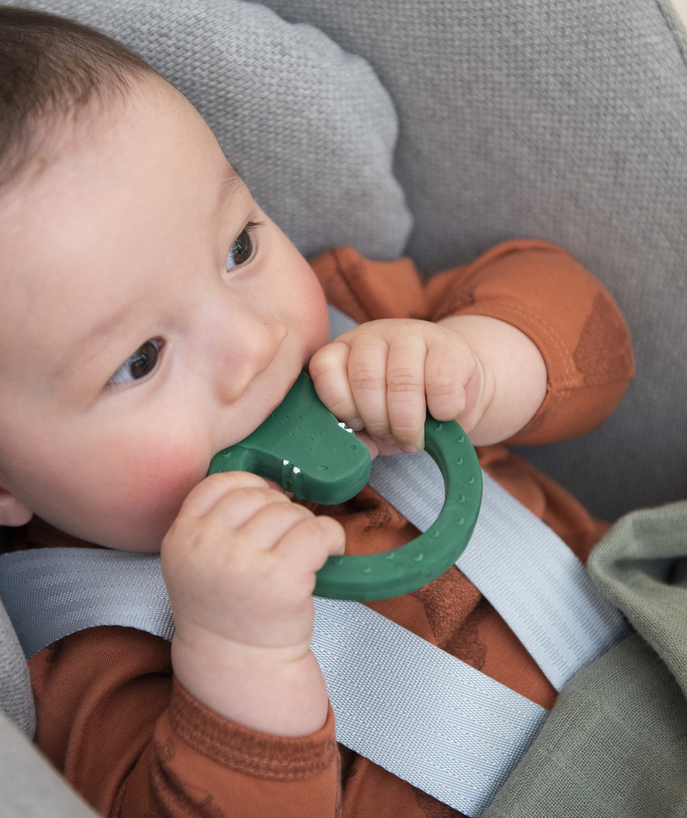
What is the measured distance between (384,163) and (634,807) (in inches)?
27.2

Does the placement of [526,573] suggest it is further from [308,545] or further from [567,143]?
[567,143]

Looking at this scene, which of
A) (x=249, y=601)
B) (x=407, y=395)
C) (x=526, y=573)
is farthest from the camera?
(x=526, y=573)

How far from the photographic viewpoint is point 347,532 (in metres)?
0.68

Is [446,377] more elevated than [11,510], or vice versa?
[446,377]

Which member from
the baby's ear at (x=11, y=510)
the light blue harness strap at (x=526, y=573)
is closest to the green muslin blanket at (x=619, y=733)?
the light blue harness strap at (x=526, y=573)

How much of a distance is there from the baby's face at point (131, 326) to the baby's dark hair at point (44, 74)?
22 millimetres

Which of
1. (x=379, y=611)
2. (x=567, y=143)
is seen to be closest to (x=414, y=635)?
(x=379, y=611)

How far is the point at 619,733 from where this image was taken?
2.05 feet

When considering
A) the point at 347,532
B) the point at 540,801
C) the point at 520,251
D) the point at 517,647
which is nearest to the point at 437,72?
the point at 520,251

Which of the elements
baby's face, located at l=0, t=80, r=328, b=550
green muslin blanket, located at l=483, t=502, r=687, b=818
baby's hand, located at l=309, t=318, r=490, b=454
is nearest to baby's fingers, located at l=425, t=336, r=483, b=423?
baby's hand, located at l=309, t=318, r=490, b=454

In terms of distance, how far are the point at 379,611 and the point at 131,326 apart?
1.15ft

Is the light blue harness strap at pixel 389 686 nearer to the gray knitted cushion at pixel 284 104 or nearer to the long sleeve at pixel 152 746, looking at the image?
the long sleeve at pixel 152 746

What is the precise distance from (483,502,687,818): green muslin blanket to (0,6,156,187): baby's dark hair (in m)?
0.60

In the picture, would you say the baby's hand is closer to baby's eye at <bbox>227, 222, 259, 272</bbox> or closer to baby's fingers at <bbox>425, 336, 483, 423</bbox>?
baby's fingers at <bbox>425, 336, 483, 423</bbox>
